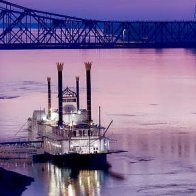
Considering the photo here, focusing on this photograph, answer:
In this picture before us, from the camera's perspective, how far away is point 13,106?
65812 mm

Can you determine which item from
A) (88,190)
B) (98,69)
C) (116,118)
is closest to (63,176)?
(88,190)

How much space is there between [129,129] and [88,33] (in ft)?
179

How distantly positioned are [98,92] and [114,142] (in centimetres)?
2947

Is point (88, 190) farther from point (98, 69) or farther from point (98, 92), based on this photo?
point (98, 69)

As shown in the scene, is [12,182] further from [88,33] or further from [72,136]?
[88,33]

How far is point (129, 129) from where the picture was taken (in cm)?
5278

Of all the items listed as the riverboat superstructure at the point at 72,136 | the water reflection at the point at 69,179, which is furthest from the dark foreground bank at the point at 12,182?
the riverboat superstructure at the point at 72,136

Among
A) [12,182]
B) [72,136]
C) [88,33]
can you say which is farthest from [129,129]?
[88,33]

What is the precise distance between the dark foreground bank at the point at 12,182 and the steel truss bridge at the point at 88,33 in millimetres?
59249

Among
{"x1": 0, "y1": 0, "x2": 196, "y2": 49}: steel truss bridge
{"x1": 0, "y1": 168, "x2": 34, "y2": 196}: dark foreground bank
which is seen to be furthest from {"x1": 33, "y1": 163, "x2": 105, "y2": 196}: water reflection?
{"x1": 0, "y1": 0, "x2": 196, "y2": 49}: steel truss bridge

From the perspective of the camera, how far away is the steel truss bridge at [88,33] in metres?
104

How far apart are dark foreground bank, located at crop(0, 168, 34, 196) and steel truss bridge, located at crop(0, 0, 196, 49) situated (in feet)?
194

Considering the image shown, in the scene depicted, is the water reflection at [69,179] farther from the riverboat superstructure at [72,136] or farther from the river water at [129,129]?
the riverboat superstructure at [72,136]

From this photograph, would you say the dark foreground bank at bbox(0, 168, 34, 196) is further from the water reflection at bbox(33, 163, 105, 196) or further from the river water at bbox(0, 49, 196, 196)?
the water reflection at bbox(33, 163, 105, 196)
